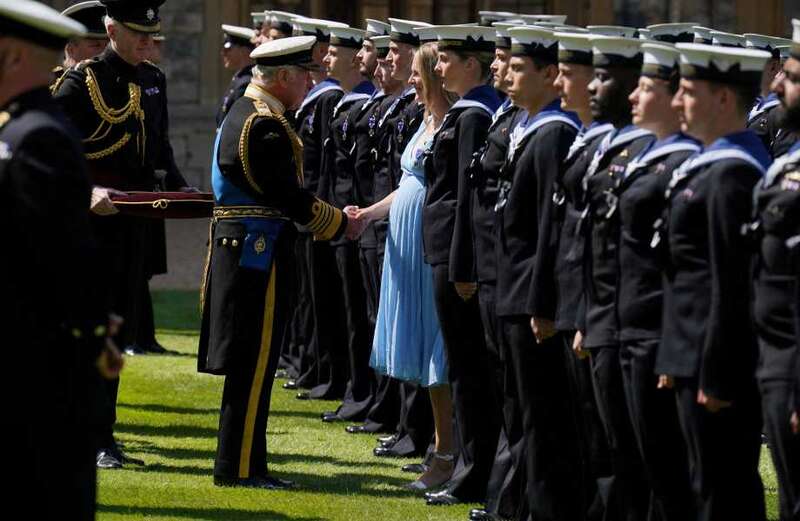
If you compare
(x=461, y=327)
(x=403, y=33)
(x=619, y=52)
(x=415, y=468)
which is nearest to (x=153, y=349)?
(x=403, y=33)

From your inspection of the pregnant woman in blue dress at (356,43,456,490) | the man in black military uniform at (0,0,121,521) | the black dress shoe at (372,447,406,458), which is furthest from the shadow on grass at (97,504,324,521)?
the man in black military uniform at (0,0,121,521)

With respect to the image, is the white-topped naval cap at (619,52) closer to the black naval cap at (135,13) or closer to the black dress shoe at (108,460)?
the black naval cap at (135,13)

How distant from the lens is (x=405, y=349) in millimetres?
10062

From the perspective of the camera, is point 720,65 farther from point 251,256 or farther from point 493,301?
point 251,256

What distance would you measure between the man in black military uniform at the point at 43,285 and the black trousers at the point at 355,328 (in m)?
6.33

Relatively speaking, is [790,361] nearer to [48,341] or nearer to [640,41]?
[640,41]

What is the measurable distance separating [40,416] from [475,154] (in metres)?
3.61

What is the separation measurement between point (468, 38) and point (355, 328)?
10.9 ft

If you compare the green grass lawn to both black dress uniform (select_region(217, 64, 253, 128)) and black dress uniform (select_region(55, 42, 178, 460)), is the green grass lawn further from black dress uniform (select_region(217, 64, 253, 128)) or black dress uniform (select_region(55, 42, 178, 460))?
black dress uniform (select_region(217, 64, 253, 128))

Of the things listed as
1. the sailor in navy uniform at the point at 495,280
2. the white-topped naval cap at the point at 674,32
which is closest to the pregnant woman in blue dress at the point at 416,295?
the sailor in navy uniform at the point at 495,280

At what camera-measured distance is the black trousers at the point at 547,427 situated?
8.21 m

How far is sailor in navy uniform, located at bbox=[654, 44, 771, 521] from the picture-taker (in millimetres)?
6586

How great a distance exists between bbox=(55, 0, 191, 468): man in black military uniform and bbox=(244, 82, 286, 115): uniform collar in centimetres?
89

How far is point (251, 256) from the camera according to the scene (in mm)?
9547
